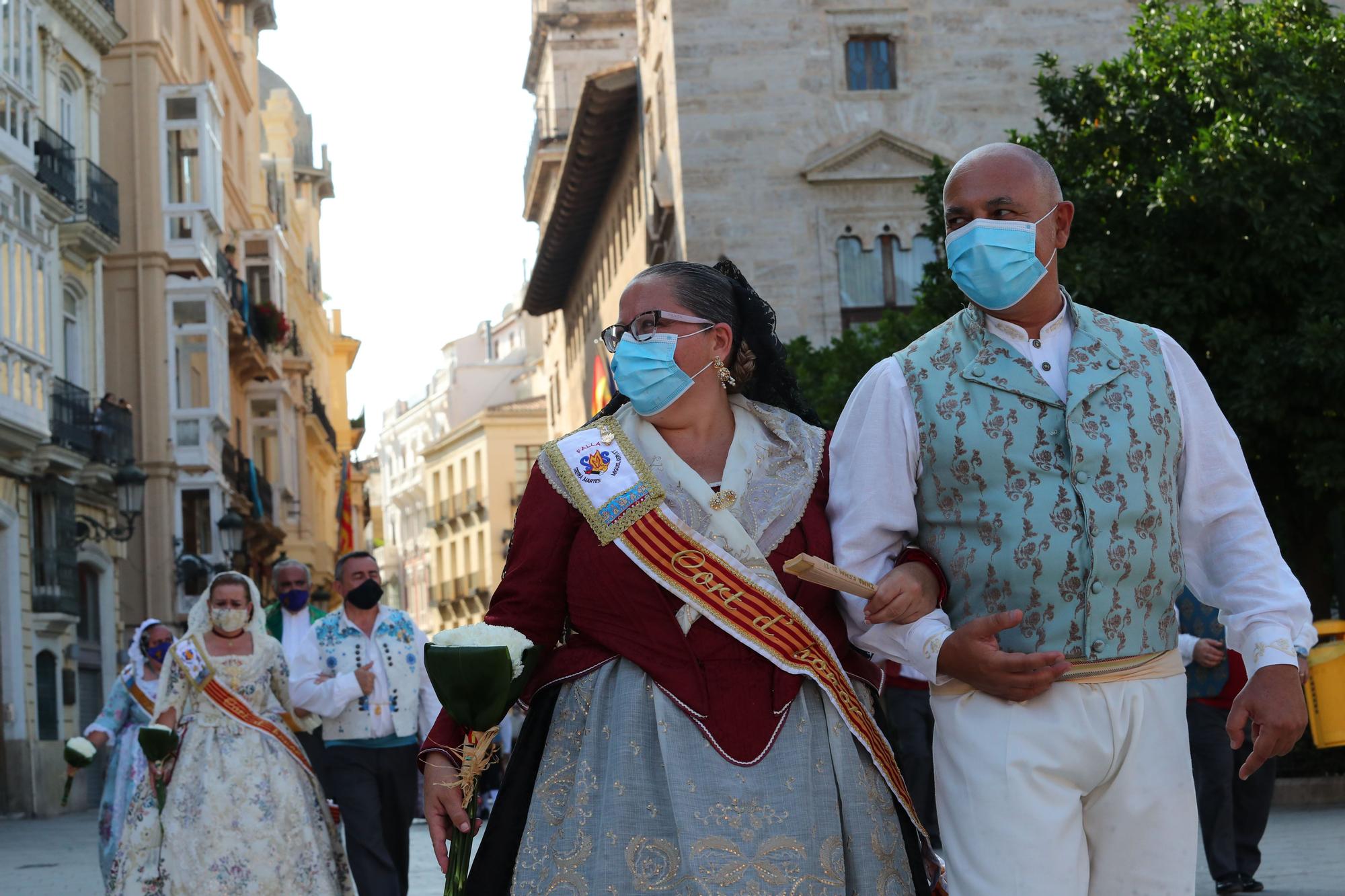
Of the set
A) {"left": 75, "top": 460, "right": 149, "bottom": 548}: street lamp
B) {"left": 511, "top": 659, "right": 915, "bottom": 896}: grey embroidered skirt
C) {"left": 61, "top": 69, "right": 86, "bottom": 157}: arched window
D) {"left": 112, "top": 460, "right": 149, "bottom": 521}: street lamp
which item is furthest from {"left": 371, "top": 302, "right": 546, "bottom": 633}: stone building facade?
{"left": 511, "top": 659, "right": 915, "bottom": 896}: grey embroidered skirt

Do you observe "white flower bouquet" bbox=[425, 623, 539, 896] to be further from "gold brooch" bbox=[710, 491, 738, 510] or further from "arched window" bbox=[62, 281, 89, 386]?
"arched window" bbox=[62, 281, 89, 386]

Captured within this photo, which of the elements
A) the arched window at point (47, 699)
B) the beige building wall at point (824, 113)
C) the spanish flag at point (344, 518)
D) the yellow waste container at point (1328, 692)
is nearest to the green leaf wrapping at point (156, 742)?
the yellow waste container at point (1328, 692)

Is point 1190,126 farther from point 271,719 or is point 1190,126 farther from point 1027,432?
point 1027,432

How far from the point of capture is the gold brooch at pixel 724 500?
4.89m

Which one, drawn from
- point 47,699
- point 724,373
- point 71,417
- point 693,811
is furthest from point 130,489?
point 693,811

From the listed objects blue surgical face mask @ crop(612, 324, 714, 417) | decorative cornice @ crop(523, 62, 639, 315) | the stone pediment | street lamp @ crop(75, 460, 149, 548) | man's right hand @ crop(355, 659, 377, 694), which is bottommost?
man's right hand @ crop(355, 659, 377, 694)

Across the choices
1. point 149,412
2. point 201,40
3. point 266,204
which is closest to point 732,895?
point 149,412

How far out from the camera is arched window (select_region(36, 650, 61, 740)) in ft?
92.7

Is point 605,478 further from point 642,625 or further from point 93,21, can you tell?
point 93,21

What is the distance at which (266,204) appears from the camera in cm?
5509

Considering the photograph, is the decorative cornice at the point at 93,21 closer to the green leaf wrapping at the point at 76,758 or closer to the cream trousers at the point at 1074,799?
the green leaf wrapping at the point at 76,758

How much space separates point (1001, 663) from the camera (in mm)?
4109

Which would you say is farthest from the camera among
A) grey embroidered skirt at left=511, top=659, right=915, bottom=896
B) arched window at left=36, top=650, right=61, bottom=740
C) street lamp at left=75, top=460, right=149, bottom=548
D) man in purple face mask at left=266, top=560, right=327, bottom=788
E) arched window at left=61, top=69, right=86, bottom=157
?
arched window at left=61, top=69, right=86, bottom=157

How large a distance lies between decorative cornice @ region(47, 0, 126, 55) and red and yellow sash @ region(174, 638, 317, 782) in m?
20.7
